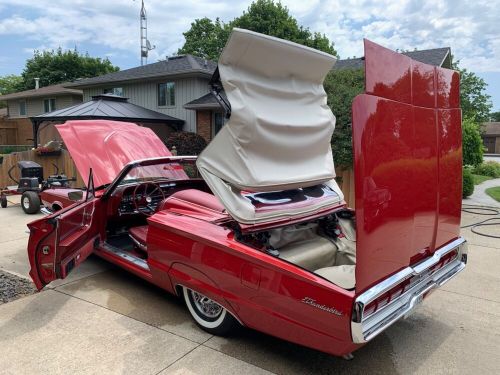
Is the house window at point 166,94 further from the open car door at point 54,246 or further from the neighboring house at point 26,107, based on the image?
the open car door at point 54,246

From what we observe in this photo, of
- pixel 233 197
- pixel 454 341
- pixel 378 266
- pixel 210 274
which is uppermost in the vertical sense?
pixel 233 197

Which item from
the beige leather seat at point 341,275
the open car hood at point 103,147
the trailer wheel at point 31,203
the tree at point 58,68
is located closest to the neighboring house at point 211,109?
the trailer wheel at point 31,203

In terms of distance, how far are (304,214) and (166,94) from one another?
685 inches

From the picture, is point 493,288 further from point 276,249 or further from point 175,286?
point 175,286

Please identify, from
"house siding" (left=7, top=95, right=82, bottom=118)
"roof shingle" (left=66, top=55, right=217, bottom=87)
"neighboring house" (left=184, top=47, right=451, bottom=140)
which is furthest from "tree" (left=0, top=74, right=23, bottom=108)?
"neighboring house" (left=184, top=47, right=451, bottom=140)

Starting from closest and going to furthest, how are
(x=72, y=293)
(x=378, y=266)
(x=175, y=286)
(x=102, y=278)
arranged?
(x=378, y=266), (x=175, y=286), (x=72, y=293), (x=102, y=278)

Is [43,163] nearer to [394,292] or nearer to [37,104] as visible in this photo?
[394,292]

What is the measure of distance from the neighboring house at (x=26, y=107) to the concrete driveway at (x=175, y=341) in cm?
2608

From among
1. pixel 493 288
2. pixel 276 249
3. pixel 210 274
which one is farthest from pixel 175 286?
pixel 493 288

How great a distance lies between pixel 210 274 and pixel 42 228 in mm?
1799

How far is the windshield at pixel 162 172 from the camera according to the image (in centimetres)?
501

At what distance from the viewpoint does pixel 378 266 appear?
2.59 m

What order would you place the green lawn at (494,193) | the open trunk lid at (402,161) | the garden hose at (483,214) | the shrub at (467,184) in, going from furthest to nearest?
1. the green lawn at (494,193)
2. the shrub at (467,184)
3. the garden hose at (483,214)
4. the open trunk lid at (402,161)

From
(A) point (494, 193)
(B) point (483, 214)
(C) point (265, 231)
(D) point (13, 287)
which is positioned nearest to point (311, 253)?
(C) point (265, 231)
